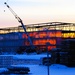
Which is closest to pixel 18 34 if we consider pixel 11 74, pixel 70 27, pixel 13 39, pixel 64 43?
pixel 13 39

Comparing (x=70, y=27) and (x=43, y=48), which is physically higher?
(x=70, y=27)

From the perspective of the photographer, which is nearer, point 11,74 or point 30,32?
point 11,74

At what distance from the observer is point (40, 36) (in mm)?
160375

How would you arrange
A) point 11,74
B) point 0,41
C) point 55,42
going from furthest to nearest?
point 0,41 → point 55,42 → point 11,74

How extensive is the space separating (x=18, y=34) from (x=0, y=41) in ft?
44.5

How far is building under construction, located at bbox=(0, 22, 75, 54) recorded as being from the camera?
156m

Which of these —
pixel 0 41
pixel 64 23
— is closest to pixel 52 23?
pixel 64 23

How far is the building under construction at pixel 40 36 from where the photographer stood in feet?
513

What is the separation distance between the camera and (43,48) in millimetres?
155750

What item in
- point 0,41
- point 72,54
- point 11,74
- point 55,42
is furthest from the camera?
point 0,41

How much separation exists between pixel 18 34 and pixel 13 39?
3.65 meters

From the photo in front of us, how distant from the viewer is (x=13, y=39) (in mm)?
163250

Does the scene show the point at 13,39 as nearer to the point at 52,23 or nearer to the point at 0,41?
the point at 0,41

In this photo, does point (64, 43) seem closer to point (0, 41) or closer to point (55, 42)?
point (55, 42)
